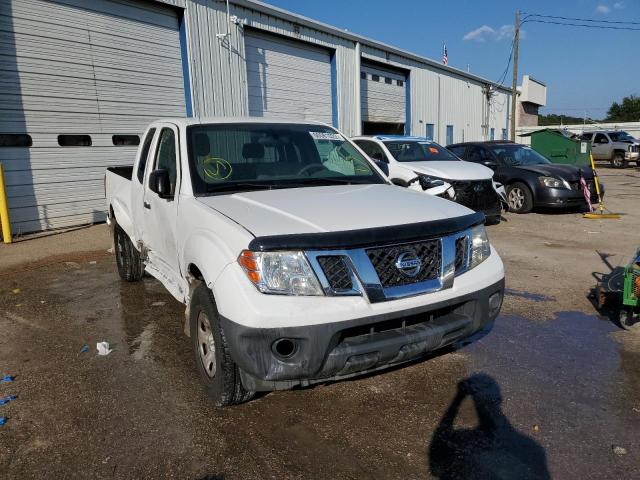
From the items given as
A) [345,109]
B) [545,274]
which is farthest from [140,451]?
[345,109]

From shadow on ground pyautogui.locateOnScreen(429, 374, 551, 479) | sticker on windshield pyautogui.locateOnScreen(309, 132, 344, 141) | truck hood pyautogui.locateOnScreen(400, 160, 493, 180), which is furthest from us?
truck hood pyautogui.locateOnScreen(400, 160, 493, 180)

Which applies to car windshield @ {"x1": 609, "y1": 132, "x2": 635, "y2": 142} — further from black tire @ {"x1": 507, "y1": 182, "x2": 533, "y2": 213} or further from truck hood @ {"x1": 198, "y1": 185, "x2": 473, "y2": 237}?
truck hood @ {"x1": 198, "y1": 185, "x2": 473, "y2": 237}

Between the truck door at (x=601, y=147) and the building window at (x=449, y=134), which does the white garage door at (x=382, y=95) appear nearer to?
the building window at (x=449, y=134)

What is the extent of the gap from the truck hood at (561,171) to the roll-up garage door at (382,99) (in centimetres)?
875

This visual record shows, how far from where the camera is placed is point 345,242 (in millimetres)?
2490

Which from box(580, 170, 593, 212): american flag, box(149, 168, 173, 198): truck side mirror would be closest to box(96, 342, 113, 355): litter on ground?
box(149, 168, 173, 198): truck side mirror

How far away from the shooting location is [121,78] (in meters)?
10.5

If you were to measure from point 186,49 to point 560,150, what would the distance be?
1233 centimetres

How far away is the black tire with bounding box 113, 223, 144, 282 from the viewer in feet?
18.8

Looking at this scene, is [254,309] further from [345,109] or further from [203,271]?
[345,109]

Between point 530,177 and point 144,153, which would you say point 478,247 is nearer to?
point 144,153

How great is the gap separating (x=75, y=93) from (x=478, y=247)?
9.44 metres

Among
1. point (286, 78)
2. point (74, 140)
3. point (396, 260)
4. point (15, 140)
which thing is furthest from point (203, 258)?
point (286, 78)

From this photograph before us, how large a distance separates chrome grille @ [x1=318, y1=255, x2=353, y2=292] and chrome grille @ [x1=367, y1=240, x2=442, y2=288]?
158mm
